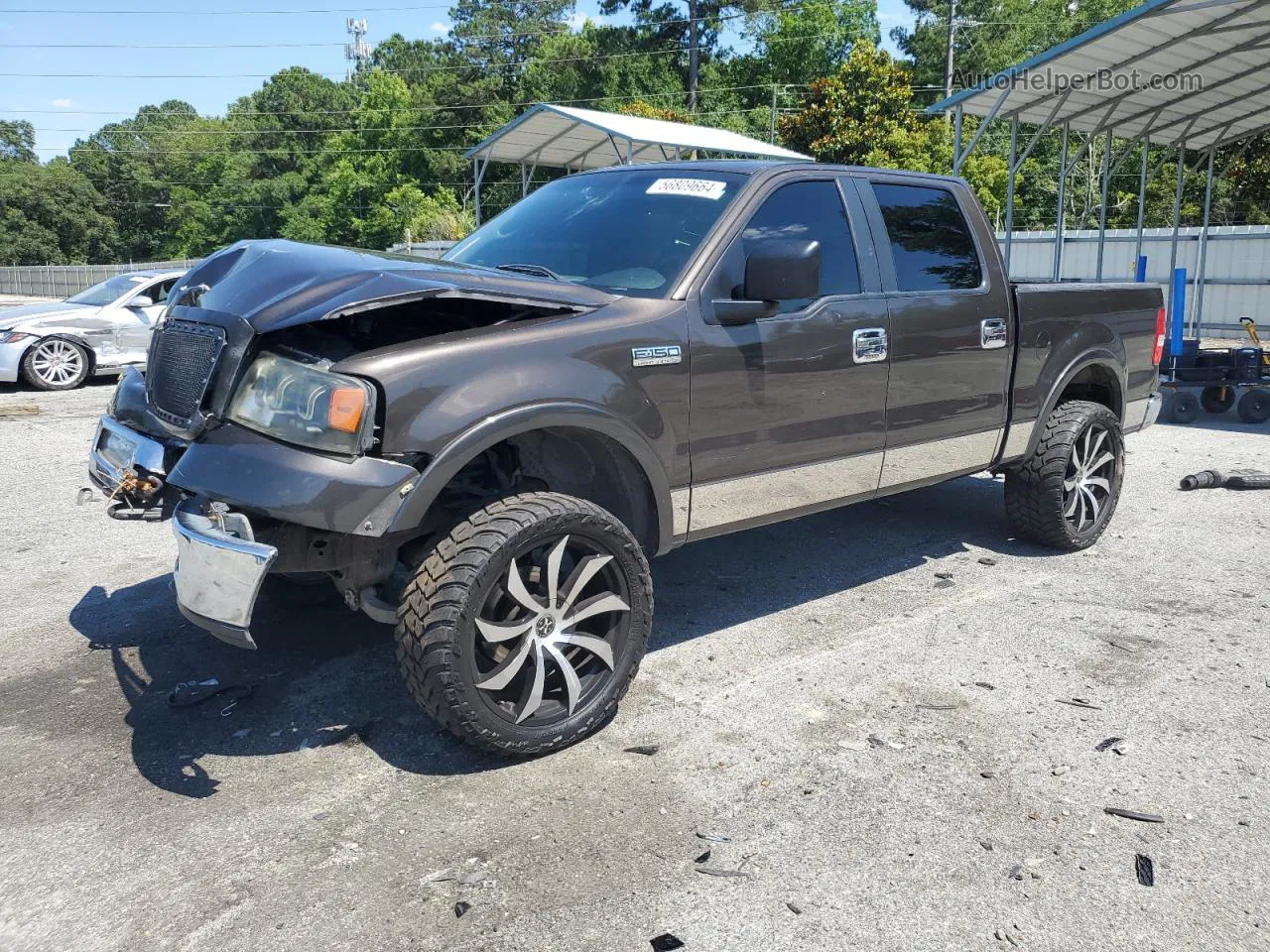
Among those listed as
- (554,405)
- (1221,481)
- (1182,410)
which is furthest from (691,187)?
(1182,410)

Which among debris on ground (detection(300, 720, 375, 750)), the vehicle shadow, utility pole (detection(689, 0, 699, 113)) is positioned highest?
utility pole (detection(689, 0, 699, 113))

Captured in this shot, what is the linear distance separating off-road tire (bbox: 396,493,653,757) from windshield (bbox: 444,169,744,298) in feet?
3.38

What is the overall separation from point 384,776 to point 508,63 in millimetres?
70958

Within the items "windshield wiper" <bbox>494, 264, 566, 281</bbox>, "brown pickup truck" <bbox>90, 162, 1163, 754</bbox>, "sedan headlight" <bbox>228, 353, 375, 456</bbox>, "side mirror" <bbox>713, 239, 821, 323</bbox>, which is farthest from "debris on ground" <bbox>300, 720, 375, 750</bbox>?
"side mirror" <bbox>713, 239, 821, 323</bbox>

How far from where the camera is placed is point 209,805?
332cm

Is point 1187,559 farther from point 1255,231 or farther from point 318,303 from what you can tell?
point 1255,231

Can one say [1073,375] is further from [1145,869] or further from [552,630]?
[552,630]

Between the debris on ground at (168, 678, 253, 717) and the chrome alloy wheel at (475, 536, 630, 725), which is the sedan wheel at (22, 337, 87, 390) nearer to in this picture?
the debris on ground at (168, 678, 253, 717)

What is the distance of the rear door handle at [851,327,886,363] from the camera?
15.0 ft

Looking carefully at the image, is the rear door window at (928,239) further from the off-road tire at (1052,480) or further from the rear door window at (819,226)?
the off-road tire at (1052,480)

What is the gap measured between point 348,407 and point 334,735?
4.34 ft

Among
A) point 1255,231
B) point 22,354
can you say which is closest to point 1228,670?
point 22,354

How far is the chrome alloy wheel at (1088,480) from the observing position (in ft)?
19.6

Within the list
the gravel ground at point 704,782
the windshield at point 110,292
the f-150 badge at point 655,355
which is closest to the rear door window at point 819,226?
the f-150 badge at point 655,355
